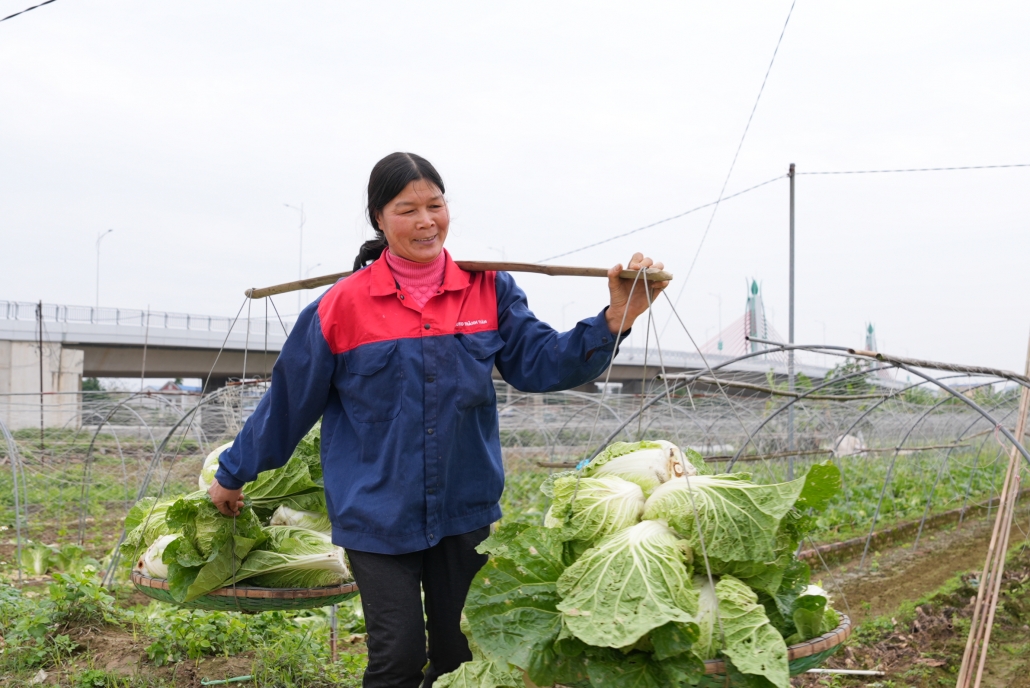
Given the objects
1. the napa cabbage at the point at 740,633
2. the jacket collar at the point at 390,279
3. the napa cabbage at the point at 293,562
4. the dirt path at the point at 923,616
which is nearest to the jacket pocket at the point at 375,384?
the jacket collar at the point at 390,279

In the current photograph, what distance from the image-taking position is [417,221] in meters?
2.71

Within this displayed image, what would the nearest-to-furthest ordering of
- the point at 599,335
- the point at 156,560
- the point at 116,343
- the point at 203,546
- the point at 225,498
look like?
the point at 599,335
the point at 225,498
the point at 203,546
the point at 156,560
the point at 116,343

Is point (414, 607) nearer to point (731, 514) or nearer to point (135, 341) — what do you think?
Answer: point (731, 514)

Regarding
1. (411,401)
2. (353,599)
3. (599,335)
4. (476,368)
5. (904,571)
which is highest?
(599,335)

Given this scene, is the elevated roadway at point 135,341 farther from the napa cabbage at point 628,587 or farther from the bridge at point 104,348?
the napa cabbage at point 628,587

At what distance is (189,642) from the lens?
166 inches

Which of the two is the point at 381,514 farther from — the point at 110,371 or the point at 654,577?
the point at 110,371

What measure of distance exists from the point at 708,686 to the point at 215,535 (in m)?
1.89

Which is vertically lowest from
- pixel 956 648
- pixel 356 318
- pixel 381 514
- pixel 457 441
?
pixel 956 648

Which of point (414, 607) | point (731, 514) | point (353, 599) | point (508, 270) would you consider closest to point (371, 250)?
point (508, 270)

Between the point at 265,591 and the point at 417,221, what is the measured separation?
1409 millimetres

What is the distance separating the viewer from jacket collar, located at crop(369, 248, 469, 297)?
8.98ft

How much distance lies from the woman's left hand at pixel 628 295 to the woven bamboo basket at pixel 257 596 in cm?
140

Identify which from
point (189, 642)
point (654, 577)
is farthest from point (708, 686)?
point (189, 642)
